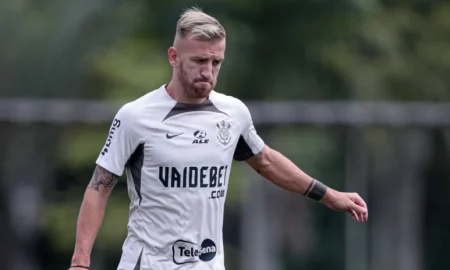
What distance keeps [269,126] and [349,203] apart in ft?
33.2

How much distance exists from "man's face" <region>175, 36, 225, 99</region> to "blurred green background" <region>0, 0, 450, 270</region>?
34.8ft

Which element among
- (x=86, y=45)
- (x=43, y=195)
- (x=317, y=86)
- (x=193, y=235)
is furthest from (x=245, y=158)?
(x=317, y=86)

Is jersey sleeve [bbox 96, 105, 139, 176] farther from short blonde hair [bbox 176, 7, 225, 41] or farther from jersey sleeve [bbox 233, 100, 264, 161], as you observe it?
jersey sleeve [bbox 233, 100, 264, 161]

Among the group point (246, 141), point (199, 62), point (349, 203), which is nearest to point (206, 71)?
point (199, 62)

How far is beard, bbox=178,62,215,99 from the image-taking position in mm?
6254

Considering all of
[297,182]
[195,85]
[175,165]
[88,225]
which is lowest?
[88,225]

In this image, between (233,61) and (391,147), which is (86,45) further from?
(391,147)

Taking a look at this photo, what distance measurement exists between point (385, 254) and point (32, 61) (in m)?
5.86

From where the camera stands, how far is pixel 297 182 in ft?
22.6

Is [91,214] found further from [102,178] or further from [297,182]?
[297,182]

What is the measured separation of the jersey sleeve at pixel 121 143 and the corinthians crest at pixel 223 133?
443 millimetres

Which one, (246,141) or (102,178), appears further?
(246,141)

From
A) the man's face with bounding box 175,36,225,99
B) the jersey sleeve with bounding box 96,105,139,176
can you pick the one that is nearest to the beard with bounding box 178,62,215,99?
the man's face with bounding box 175,36,225,99

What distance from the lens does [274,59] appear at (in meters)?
19.9
